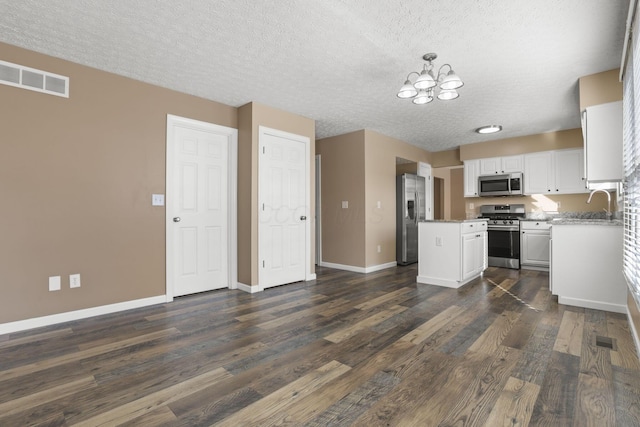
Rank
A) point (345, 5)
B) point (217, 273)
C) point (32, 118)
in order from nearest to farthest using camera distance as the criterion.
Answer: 1. point (345, 5)
2. point (32, 118)
3. point (217, 273)

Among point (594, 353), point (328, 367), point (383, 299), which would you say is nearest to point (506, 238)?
point (383, 299)

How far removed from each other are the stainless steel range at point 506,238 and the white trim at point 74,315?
5.67 meters

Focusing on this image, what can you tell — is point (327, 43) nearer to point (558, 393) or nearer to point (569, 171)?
point (558, 393)

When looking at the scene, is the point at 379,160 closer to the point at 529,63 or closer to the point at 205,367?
the point at 529,63

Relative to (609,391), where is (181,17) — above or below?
above

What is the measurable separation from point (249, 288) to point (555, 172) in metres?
5.73

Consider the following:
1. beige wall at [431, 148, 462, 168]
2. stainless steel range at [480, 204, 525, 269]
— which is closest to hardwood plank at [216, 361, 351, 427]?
stainless steel range at [480, 204, 525, 269]

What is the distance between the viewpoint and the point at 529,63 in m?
3.09

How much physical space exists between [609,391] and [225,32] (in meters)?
3.55

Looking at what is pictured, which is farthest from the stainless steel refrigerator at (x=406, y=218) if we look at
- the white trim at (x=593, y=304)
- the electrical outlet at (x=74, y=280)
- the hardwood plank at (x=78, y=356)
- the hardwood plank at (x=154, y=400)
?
the electrical outlet at (x=74, y=280)

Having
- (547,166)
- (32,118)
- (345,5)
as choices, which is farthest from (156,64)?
(547,166)

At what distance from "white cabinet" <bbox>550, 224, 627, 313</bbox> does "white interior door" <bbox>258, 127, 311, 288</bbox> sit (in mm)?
3175

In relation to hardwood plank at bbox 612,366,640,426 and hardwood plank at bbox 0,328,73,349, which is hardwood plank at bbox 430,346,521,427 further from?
hardwood plank at bbox 0,328,73,349

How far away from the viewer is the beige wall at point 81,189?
275cm
